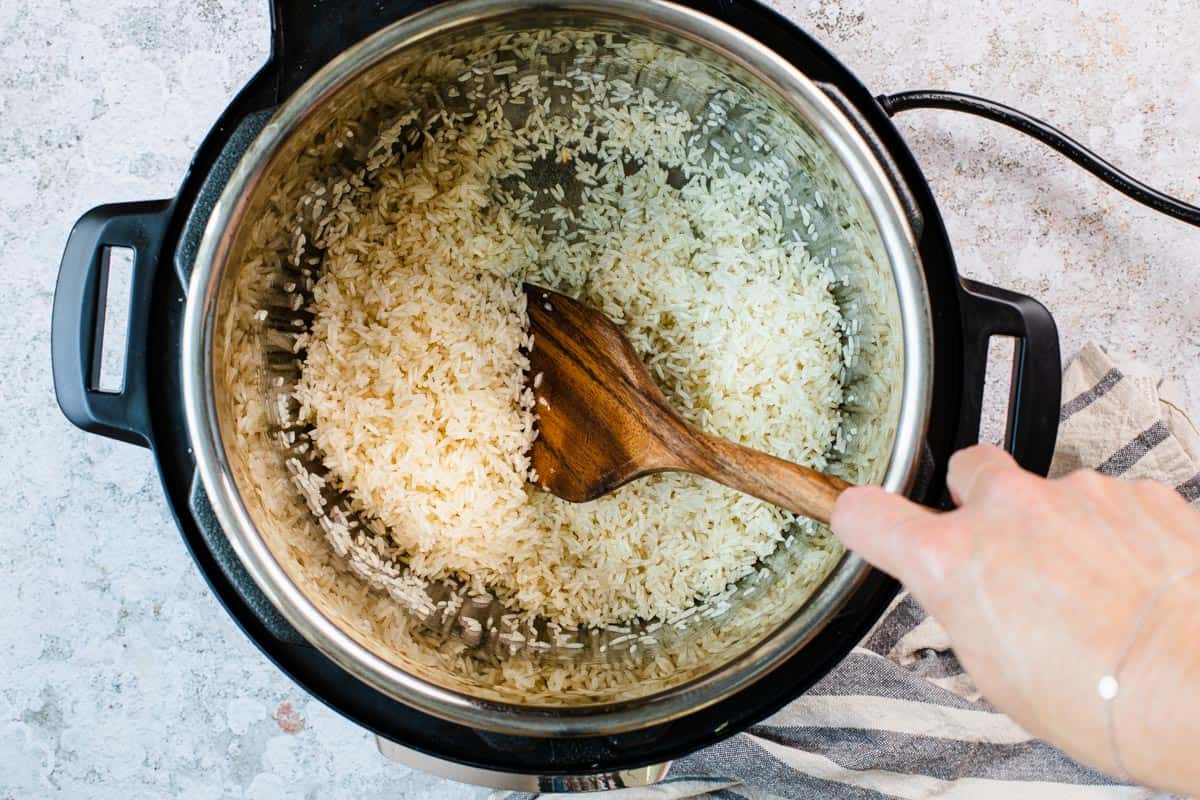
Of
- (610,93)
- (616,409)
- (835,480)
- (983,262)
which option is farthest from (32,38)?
(983,262)

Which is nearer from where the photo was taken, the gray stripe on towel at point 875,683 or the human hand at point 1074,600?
the human hand at point 1074,600

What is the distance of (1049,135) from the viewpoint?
3.49ft

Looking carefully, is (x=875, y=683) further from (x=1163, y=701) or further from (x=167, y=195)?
(x=167, y=195)

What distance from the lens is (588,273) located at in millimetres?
1004

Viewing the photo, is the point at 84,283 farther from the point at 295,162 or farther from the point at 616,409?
the point at 616,409

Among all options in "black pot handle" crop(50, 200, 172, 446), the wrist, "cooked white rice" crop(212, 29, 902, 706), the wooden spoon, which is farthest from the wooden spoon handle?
"black pot handle" crop(50, 200, 172, 446)

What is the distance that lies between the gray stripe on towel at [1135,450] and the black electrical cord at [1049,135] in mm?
249

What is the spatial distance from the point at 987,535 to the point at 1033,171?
0.79 metres

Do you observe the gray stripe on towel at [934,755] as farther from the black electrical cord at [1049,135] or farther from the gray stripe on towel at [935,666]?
the black electrical cord at [1049,135]

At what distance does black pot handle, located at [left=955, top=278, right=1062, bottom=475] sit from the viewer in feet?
2.60

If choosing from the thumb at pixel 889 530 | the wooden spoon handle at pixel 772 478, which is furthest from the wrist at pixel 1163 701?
the wooden spoon handle at pixel 772 478

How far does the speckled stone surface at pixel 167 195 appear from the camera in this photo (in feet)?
3.66

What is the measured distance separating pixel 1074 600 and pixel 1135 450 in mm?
738

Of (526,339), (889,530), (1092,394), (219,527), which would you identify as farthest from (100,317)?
(1092,394)
